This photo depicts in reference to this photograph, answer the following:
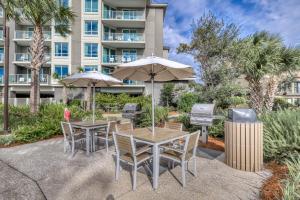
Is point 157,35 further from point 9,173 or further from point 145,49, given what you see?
point 9,173

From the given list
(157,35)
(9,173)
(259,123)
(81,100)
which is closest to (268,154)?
(259,123)

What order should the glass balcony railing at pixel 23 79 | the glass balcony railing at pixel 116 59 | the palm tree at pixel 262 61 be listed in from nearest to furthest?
the palm tree at pixel 262 61 → the glass balcony railing at pixel 23 79 → the glass balcony railing at pixel 116 59

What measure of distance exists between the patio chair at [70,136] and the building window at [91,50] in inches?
825

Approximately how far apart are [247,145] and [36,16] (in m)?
12.3

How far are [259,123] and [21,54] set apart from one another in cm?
3002

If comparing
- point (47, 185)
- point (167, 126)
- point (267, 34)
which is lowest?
point (47, 185)

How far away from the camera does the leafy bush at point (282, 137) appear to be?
168 inches

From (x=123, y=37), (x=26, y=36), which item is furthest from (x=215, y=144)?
(x=26, y=36)

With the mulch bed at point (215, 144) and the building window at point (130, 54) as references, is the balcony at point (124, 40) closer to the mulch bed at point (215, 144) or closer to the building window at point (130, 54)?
the building window at point (130, 54)

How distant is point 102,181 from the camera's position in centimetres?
391

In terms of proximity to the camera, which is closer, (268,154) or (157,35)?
(268,154)

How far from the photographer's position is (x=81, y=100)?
24.6 m

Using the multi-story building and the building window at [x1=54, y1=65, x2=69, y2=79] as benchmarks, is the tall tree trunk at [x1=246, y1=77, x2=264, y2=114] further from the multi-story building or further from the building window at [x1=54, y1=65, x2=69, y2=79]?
the building window at [x1=54, y1=65, x2=69, y2=79]

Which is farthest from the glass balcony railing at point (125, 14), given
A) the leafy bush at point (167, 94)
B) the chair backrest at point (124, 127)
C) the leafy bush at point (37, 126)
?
the chair backrest at point (124, 127)
